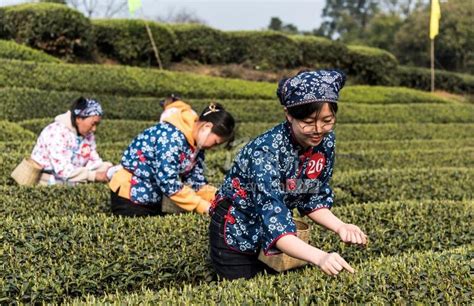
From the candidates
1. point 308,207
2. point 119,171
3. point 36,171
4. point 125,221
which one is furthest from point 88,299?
point 36,171

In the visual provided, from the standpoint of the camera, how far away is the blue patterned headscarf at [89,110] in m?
5.65

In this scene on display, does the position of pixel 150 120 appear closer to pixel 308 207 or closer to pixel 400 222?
pixel 400 222

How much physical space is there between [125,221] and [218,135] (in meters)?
0.98

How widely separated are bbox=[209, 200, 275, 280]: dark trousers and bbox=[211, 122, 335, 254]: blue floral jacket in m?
0.04

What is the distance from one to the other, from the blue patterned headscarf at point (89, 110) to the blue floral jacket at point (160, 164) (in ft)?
4.91

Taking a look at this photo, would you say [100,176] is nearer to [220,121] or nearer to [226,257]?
[220,121]

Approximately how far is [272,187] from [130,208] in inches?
86.9

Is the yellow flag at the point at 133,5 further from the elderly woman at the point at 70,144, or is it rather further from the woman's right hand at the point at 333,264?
the woman's right hand at the point at 333,264

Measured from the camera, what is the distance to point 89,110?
568 centimetres

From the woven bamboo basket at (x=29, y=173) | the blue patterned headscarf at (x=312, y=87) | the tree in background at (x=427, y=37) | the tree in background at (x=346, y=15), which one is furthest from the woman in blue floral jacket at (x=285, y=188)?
the tree in background at (x=346, y=15)

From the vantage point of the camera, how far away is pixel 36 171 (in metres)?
5.98

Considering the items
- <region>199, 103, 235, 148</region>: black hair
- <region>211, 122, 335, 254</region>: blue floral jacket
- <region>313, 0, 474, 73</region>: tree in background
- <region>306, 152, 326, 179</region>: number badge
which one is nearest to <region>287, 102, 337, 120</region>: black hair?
<region>211, 122, 335, 254</region>: blue floral jacket

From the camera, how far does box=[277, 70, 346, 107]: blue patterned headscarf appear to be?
246 centimetres

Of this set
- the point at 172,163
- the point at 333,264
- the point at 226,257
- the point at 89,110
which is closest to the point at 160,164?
the point at 172,163
